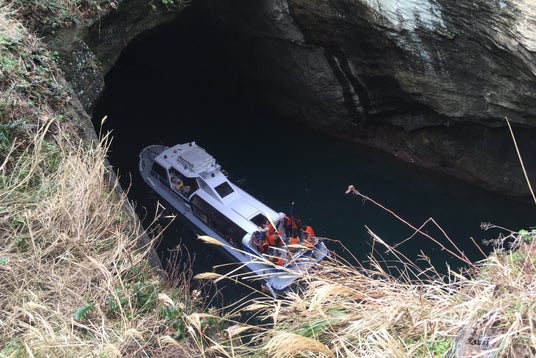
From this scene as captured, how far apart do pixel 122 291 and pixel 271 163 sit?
28.8ft

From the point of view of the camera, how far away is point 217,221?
31.5ft

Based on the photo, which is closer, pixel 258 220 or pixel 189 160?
pixel 258 220

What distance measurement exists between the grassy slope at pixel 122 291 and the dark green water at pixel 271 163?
413 cm

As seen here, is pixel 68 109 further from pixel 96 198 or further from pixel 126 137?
pixel 126 137

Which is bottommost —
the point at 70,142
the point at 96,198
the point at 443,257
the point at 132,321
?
the point at 443,257

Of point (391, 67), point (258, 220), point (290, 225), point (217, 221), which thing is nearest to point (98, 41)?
point (217, 221)

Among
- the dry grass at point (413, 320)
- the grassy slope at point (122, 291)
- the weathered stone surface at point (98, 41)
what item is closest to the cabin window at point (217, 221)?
the weathered stone surface at point (98, 41)

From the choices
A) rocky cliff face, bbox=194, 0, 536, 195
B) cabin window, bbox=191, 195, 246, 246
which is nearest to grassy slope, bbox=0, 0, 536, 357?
cabin window, bbox=191, 195, 246, 246

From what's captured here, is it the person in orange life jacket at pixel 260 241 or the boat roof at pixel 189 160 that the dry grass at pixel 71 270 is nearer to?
the person in orange life jacket at pixel 260 241

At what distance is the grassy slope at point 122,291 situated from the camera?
8.87 ft

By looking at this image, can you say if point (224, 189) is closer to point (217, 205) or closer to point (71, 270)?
point (217, 205)

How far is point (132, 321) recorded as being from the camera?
11.5ft

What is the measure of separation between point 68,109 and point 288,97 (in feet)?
29.2

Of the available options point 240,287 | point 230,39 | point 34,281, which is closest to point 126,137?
point 230,39
